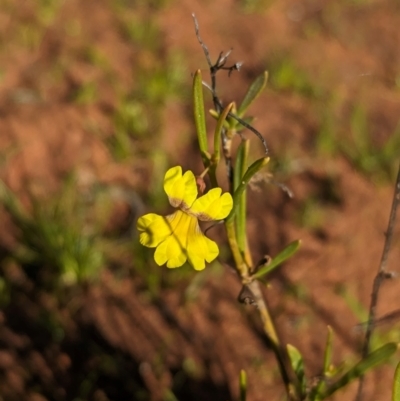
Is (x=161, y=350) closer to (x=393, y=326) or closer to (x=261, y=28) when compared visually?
(x=393, y=326)

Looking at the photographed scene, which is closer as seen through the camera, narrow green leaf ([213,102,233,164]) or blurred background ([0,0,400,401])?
narrow green leaf ([213,102,233,164])

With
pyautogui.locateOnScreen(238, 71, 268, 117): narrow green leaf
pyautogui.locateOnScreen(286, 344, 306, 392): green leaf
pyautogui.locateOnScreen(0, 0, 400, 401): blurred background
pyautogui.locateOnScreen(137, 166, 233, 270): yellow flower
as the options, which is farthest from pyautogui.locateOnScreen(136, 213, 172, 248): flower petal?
pyautogui.locateOnScreen(0, 0, 400, 401): blurred background

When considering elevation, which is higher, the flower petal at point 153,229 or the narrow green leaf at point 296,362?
the flower petal at point 153,229

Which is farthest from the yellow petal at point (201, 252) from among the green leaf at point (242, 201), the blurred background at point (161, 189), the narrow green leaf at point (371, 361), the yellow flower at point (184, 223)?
the blurred background at point (161, 189)

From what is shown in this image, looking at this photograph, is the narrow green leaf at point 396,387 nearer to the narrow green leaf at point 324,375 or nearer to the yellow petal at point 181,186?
the narrow green leaf at point 324,375

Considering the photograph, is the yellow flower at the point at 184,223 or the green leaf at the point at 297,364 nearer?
the yellow flower at the point at 184,223

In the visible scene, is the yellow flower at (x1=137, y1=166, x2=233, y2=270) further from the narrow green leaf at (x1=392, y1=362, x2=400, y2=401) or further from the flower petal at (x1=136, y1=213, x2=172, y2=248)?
the narrow green leaf at (x1=392, y1=362, x2=400, y2=401)

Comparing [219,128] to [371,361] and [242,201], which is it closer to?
[242,201]

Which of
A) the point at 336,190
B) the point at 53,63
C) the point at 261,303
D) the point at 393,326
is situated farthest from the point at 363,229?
the point at 53,63

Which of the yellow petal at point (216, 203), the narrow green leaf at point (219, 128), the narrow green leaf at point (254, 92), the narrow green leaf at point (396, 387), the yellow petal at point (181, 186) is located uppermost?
the narrow green leaf at point (254, 92)
